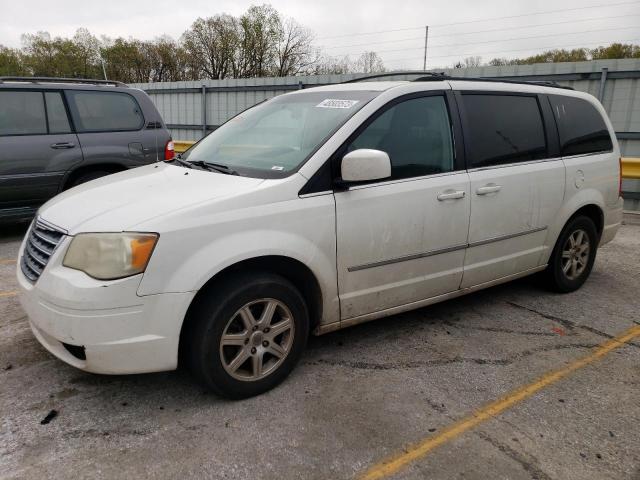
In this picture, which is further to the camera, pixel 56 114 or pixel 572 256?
pixel 56 114

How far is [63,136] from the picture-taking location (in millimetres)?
6246

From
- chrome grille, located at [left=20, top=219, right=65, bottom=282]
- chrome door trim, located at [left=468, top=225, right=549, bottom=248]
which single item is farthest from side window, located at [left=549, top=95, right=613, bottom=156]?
chrome grille, located at [left=20, top=219, right=65, bottom=282]

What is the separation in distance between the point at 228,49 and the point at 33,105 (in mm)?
47425

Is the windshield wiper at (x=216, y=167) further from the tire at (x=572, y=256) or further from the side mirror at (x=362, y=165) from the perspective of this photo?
the tire at (x=572, y=256)

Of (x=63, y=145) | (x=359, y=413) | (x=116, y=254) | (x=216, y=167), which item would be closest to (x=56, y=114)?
(x=63, y=145)

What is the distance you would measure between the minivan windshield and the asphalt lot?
4.29ft

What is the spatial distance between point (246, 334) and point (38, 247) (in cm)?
124

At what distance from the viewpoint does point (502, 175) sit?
12.4 feet

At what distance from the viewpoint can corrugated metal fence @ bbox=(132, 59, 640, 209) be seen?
926 cm

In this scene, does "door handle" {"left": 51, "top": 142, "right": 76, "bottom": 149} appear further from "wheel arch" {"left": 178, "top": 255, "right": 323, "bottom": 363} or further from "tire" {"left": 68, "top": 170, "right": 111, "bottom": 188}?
"wheel arch" {"left": 178, "top": 255, "right": 323, "bottom": 363}

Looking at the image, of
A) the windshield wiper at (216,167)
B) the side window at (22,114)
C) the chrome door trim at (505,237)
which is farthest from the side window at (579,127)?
the side window at (22,114)

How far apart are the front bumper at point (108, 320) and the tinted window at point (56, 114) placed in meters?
4.33

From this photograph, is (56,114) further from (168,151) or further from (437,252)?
(437,252)

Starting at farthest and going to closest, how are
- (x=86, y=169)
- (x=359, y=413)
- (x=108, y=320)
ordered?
(x=86, y=169)
(x=359, y=413)
(x=108, y=320)
